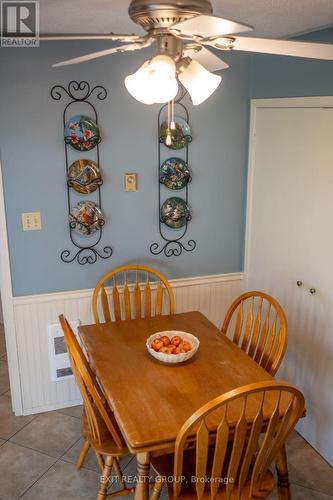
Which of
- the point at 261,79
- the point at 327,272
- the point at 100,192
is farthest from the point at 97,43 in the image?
the point at 327,272

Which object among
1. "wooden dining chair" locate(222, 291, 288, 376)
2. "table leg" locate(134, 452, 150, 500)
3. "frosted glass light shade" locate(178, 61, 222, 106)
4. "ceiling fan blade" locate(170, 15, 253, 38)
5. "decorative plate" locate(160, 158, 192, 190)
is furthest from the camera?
"decorative plate" locate(160, 158, 192, 190)

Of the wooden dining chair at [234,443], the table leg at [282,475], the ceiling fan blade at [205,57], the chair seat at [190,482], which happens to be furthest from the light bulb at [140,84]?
the table leg at [282,475]

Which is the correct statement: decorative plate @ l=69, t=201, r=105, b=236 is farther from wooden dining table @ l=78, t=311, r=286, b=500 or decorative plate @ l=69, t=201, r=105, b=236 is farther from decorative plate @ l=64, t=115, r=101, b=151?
wooden dining table @ l=78, t=311, r=286, b=500

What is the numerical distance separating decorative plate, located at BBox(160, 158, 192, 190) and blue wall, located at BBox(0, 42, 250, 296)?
6 cm

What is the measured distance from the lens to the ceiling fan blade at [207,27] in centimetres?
113

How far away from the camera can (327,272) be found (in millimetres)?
2498

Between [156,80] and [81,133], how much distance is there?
4.75 feet

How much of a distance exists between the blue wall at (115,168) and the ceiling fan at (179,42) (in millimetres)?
1297

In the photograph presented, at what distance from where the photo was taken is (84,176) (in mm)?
2764

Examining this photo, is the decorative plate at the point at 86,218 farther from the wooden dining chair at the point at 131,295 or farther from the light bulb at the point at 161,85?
the light bulb at the point at 161,85

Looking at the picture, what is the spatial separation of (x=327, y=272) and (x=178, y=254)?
1003 mm

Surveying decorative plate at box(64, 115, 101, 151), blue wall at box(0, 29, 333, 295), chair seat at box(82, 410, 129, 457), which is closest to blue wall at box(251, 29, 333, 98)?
blue wall at box(0, 29, 333, 295)

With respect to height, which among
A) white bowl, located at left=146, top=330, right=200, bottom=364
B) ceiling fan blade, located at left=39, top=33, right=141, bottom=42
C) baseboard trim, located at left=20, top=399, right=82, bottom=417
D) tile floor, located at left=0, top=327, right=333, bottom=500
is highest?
ceiling fan blade, located at left=39, top=33, right=141, bottom=42

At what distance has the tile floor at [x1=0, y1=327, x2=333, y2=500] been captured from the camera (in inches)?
92.7
